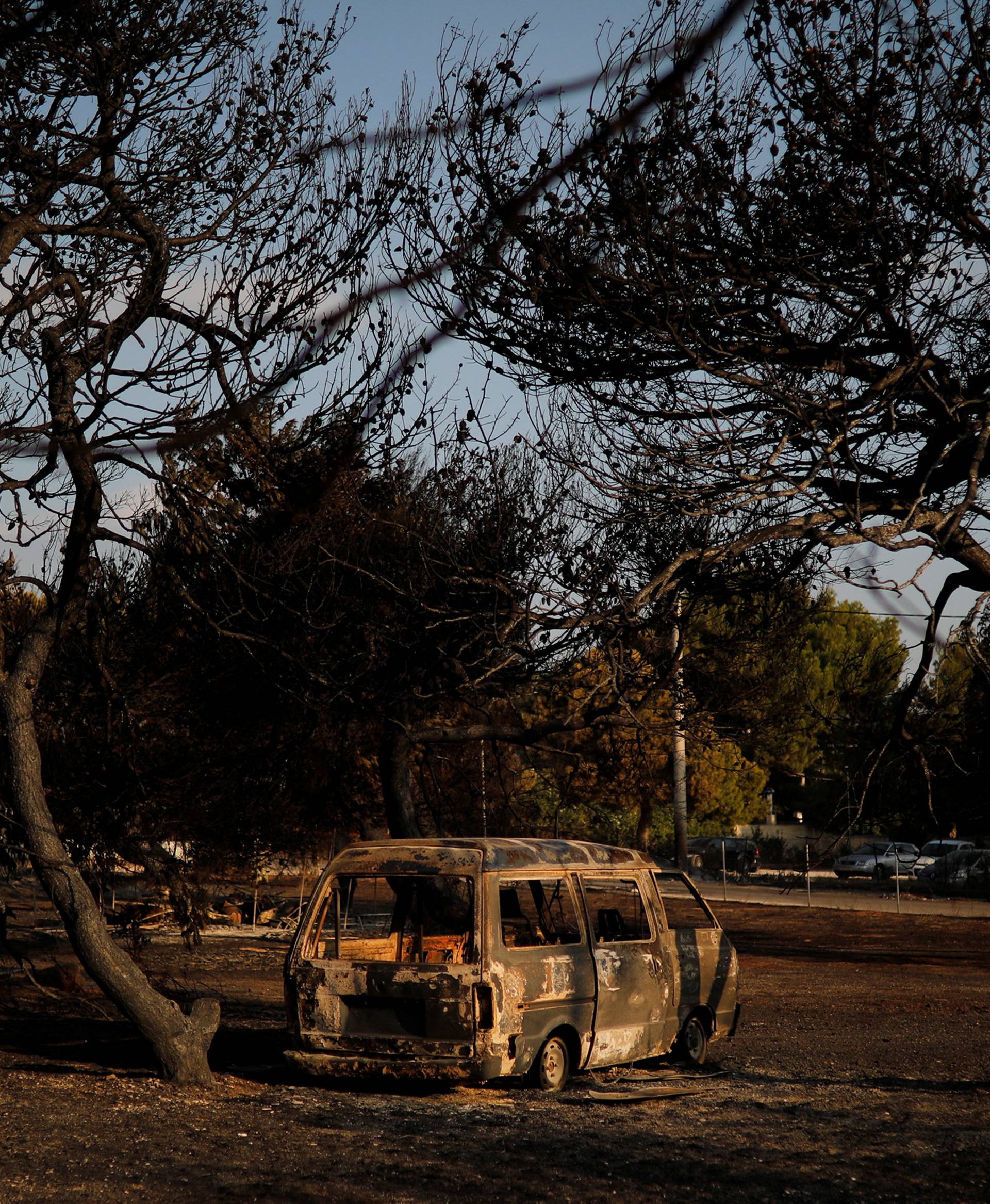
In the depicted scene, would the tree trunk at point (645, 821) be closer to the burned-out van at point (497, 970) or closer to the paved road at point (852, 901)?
the paved road at point (852, 901)

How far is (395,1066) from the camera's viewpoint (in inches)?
347

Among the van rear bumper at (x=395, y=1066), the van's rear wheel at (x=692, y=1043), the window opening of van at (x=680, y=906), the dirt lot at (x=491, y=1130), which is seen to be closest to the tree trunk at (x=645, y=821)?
the window opening of van at (x=680, y=906)

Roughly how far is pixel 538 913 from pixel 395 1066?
5.07ft

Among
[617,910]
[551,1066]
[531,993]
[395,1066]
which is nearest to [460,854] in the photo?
[531,993]

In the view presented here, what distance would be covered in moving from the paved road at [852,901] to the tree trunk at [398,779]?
1696cm

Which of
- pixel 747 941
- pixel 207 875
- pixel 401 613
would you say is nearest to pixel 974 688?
pixel 747 941

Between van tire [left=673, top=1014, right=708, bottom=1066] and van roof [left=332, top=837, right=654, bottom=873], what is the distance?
1978 millimetres

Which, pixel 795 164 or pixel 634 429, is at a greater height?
pixel 795 164

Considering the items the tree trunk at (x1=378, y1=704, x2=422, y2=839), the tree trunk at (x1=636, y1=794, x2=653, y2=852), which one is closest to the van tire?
the tree trunk at (x1=378, y1=704, x2=422, y2=839)

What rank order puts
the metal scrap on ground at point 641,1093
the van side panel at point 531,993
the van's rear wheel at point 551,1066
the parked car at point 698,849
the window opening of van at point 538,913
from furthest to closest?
the parked car at point 698,849 → the window opening of van at point 538,913 → the van's rear wheel at point 551,1066 → the metal scrap on ground at point 641,1093 → the van side panel at point 531,993

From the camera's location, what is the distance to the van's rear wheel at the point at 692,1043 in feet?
35.8

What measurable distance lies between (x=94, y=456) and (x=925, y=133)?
19.8 ft

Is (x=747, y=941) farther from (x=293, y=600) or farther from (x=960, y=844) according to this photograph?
(x=960, y=844)

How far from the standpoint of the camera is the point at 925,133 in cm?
806
